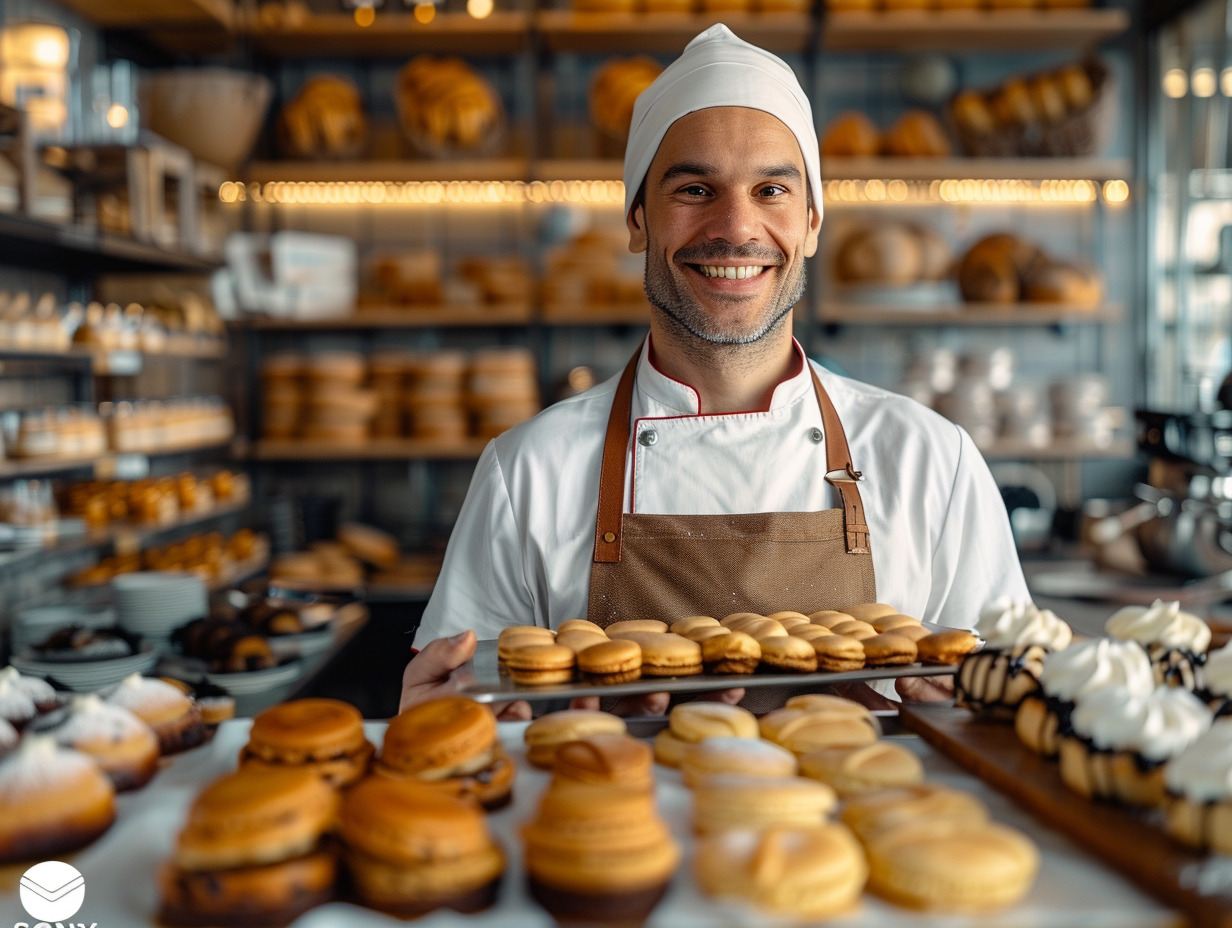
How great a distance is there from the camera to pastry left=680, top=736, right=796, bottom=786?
77cm

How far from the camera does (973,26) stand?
12.6 feet

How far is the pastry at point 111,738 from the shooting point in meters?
0.79

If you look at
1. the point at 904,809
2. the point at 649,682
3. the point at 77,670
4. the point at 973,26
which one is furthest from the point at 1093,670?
the point at 973,26

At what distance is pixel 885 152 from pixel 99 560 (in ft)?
9.54

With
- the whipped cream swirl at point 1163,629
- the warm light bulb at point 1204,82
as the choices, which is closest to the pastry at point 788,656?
the whipped cream swirl at point 1163,629

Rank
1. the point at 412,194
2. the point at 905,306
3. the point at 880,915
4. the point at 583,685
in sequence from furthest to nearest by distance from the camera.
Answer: the point at 412,194 < the point at 905,306 < the point at 583,685 < the point at 880,915

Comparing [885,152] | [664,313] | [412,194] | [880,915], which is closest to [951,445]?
[664,313]

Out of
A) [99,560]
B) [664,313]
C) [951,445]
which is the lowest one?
[99,560]

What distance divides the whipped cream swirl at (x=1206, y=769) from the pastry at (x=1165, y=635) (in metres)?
0.24

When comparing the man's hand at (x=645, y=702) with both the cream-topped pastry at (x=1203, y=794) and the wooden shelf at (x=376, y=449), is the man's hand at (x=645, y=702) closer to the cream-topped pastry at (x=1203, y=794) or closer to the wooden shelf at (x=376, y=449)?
the cream-topped pastry at (x=1203, y=794)

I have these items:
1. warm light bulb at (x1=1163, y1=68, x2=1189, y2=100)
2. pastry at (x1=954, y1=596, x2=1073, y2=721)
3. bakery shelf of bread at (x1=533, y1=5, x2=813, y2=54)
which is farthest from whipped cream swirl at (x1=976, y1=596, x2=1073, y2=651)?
warm light bulb at (x1=1163, y1=68, x2=1189, y2=100)

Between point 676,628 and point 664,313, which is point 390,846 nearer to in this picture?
point 676,628

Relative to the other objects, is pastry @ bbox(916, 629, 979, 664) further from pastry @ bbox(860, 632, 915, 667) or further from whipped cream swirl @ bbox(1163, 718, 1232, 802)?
whipped cream swirl @ bbox(1163, 718, 1232, 802)

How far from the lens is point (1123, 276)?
4309 mm
